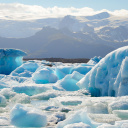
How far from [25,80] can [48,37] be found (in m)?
87.7

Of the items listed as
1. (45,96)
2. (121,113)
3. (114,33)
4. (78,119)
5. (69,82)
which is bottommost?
(45,96)

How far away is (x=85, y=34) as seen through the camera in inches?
5330

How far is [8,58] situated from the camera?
1526 cm

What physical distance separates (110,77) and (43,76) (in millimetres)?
4347

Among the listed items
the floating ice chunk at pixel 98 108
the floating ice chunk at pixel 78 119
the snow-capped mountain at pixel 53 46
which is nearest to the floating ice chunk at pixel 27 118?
the floating ice chunk at pixel 78 119

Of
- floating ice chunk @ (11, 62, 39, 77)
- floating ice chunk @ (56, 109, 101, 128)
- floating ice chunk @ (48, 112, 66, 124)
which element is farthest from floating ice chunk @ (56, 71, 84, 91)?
floating ice chunk @ (56, 109, 101, 128)

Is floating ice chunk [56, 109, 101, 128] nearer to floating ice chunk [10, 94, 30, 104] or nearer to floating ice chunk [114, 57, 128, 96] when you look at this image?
floating ice chunk [10, 94, 30, 104]

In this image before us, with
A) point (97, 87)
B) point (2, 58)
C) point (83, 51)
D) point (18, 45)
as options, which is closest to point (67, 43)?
point (83, 51)

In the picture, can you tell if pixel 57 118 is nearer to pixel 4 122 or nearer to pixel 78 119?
pixel 78 119

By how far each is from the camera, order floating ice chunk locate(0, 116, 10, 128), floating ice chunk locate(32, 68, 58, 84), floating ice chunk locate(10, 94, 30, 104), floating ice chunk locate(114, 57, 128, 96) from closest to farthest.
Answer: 1. floating ice chunk locate(0, 116, 10, 128)
2. floating ice chunk locate(10, 94, 30, 104)
3. floating ice chunk locate(114, 57, 128, 96)
4. floating ice chunk locate(32, 68, 58, 84)

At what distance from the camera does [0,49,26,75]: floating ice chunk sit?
49.2 ft

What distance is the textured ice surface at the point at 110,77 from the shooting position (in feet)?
20.5

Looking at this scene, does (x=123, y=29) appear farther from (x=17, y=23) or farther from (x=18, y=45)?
(x=18, y=45)

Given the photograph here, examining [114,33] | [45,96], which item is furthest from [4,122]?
[114,33]
